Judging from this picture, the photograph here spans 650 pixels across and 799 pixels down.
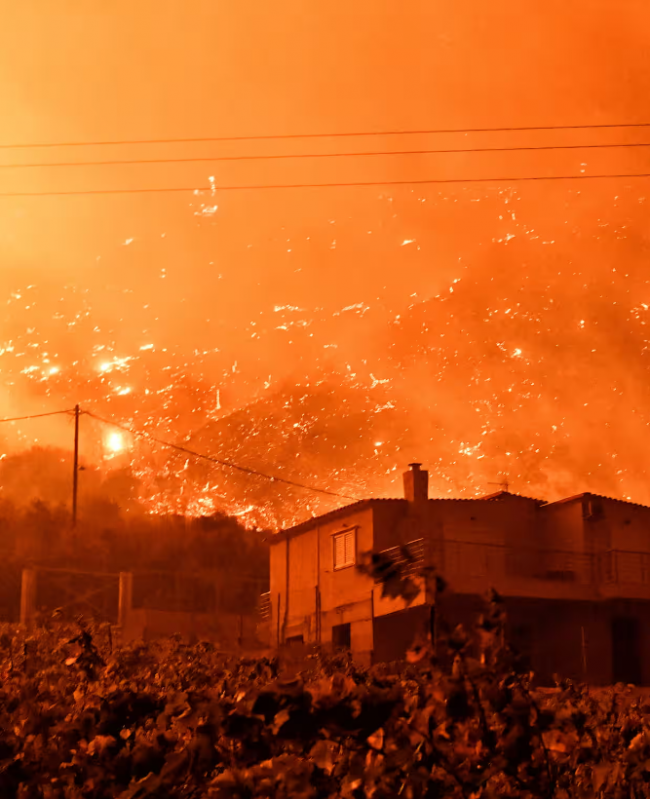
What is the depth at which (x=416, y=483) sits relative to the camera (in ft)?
122

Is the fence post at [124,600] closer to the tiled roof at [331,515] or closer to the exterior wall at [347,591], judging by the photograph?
the exterior wall at [347,591]

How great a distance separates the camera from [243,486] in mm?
109625

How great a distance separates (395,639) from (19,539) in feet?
78.0

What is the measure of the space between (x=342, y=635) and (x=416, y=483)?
5.21 meters

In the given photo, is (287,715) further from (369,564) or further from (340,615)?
(340,615)

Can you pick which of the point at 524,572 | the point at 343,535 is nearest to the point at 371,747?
the point at 524,572

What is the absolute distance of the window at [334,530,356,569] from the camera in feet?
120

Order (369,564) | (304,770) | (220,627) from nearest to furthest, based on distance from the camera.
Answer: (369,564) < (304,770) < (220,627)

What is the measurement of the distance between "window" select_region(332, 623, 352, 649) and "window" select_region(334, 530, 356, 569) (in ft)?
5.96

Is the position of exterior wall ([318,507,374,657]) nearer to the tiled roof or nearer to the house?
the house

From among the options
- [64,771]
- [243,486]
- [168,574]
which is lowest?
[64,771]


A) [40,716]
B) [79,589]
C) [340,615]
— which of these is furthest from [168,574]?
[40,716]

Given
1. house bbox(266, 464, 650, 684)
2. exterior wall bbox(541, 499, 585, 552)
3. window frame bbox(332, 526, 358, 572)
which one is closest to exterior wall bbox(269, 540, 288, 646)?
house bbox(266, 464, 650, 684)

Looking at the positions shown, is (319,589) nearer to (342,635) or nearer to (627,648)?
(342,635)
